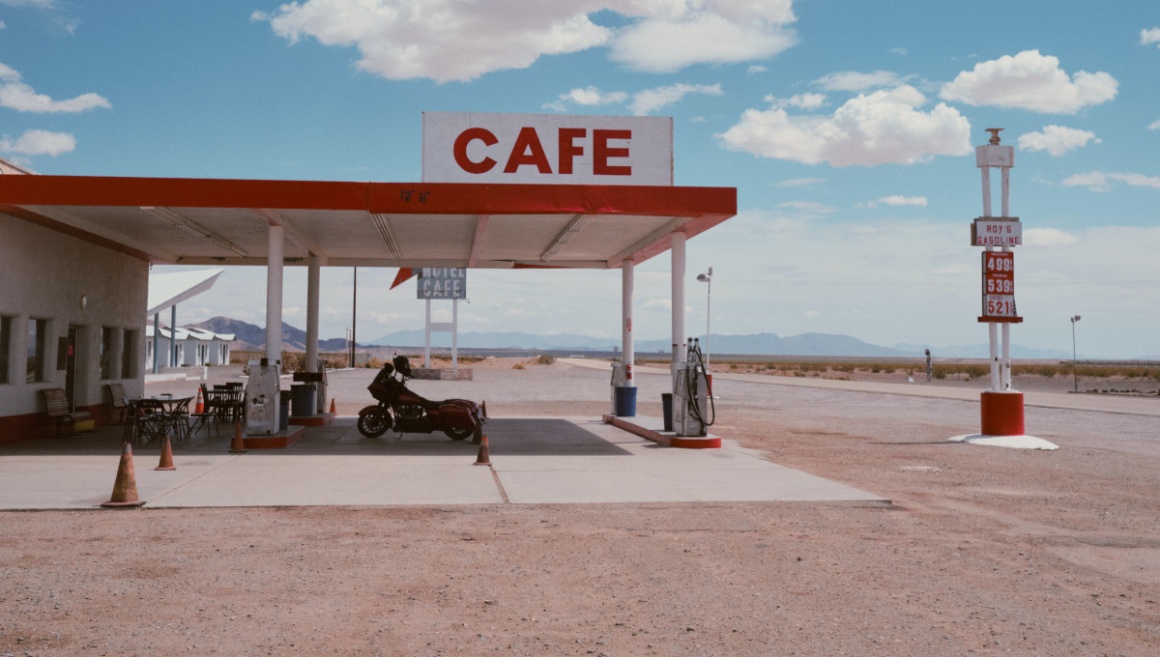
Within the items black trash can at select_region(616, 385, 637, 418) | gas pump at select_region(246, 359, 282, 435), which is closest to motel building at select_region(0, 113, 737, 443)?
black trash can at select_region(616, 385, 637, 418)

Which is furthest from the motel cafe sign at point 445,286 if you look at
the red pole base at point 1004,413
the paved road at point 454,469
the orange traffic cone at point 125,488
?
the orange traffic cone at point 125,488

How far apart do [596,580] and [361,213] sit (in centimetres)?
1066

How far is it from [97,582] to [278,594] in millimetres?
1480

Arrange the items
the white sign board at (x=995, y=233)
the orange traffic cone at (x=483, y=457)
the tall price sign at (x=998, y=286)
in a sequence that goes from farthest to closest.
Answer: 1. the white sign board at (x=995, y=233)
2. the tall price sign at (x=998, y=286)
3. the orange traffic cone at (x=483, y=457)

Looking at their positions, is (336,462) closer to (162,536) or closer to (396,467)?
(396,467)

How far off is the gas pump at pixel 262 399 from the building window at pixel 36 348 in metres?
4.62

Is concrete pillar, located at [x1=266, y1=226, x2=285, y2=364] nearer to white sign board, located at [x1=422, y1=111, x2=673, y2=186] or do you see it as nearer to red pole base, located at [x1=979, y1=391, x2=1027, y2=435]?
white sign board, located at [x1=422, y1=111, x2=673, y2=186]

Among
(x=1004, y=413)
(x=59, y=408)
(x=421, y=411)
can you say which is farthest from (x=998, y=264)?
(x=59, y=408)

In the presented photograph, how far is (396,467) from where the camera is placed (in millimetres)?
13414

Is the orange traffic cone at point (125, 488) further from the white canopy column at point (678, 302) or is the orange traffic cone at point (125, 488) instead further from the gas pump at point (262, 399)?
the white canopy column at point (678, 302)

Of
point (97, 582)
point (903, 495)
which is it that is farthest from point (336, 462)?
point (903, 495)

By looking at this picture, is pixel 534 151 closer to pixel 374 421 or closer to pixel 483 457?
pixel 374 421

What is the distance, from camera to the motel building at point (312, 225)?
14.7 metres

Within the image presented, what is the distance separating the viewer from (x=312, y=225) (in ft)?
56.9
